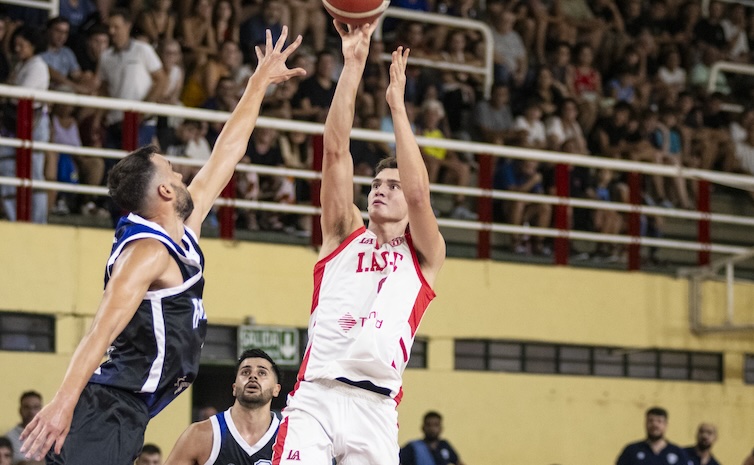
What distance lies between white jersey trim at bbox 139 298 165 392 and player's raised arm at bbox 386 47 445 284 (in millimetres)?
1509

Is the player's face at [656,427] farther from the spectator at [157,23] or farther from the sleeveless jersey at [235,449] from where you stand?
the spectator at [157,23]

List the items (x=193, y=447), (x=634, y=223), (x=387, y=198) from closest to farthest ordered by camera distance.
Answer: (x=387, y=198) < (x=193, y=447) < (x=634, y=223)

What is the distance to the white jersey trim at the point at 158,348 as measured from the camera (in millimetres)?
5871

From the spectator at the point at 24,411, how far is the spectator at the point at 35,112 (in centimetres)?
166

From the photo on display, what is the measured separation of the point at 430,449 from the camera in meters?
11.9

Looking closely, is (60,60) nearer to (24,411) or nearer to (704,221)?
(24,411)

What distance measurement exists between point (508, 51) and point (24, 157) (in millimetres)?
7199

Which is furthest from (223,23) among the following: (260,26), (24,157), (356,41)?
(356,41)

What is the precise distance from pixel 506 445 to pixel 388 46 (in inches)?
194

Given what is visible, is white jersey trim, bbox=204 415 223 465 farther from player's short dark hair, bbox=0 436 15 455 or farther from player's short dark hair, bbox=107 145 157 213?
player's short dark hair, bbox=107 145 157 213

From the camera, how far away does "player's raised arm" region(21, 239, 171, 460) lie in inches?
209

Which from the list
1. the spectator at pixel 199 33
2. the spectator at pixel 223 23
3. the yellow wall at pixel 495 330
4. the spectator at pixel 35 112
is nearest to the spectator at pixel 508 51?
the yellow wall at pixel 495 330

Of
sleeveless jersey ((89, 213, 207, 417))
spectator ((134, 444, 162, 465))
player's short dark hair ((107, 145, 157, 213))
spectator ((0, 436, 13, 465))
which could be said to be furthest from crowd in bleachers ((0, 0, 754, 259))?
sleeveless jersey ((89, 213, 207, 417))

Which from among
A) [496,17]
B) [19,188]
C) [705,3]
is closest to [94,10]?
[19,188]
